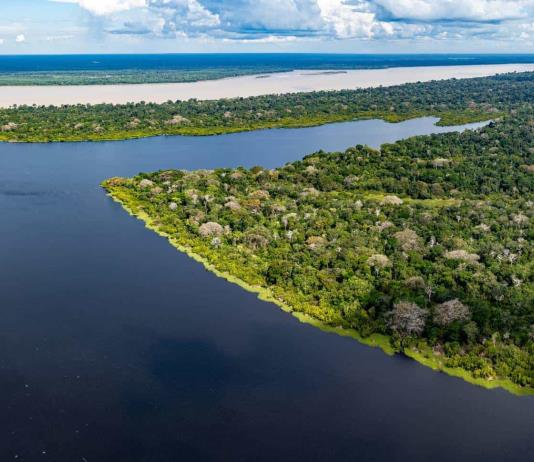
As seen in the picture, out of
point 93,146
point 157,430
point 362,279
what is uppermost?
point 93,146

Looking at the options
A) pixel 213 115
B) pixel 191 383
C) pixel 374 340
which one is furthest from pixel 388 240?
pixel 213 115

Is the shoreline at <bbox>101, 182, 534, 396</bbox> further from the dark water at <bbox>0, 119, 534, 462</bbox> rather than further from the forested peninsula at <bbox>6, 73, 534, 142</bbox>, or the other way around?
the forested peninsula at <bbox>6, 73, 534, 142</bbox>

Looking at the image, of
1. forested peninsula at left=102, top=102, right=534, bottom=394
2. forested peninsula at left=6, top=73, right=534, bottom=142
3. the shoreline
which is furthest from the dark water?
forested peninsula at left=6, top=73, right=534, bottom=142

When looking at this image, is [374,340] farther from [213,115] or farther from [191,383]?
[213,115]

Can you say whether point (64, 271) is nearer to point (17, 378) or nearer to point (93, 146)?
point (17, 378)

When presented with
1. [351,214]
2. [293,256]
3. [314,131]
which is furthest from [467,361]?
[314,131]

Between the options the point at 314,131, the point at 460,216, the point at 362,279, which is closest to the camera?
the point at 362,279

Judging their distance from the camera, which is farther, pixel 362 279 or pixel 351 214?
pixel 351 214

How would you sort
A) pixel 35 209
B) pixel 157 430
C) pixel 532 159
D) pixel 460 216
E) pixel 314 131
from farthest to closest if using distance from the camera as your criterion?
pixel 314 131, pixel 532 159, pixel 35 209, pixel 460 216, pixel 157 430

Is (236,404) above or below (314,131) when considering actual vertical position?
below
